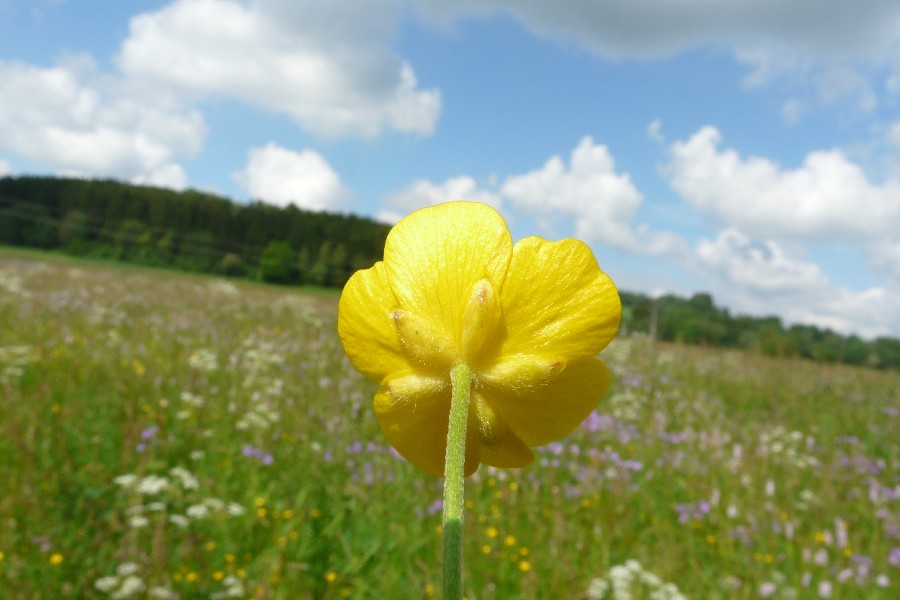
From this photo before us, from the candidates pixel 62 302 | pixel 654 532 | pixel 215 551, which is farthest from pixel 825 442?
pixel 62 302

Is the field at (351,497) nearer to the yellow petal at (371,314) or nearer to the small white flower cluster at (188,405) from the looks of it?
the small white flower cluster at (188,405)

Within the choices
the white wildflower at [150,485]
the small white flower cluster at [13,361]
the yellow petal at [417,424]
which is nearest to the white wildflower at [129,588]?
the white wildflower at [150,485]

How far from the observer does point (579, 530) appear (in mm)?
2893

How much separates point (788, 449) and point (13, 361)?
4.74 meters

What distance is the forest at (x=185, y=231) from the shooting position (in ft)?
98.9

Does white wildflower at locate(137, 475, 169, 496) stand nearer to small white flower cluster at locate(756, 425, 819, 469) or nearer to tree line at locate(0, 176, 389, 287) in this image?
small white flower cluster at locate(756, 425, 819, 469)

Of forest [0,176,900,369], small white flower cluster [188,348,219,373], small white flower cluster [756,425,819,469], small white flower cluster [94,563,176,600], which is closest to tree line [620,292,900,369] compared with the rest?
small white flower cluster [756,425,819,469]

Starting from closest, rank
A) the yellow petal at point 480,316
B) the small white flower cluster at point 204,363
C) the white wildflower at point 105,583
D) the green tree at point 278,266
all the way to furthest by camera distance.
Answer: the yellow petal at point 480,316
the white wildflower at point 105,583
the small white flower cluster at point 204,363
the green tree at point 278,266

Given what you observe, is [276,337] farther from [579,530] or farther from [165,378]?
[579,530]

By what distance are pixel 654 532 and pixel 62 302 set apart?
6.60 m

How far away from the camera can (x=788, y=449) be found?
3842 millimetres

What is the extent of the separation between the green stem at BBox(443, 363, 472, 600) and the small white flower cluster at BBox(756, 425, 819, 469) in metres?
3.77

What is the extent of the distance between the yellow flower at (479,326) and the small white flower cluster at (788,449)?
11.9 ft

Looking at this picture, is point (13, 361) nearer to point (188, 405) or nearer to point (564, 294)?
point (188, 405)
